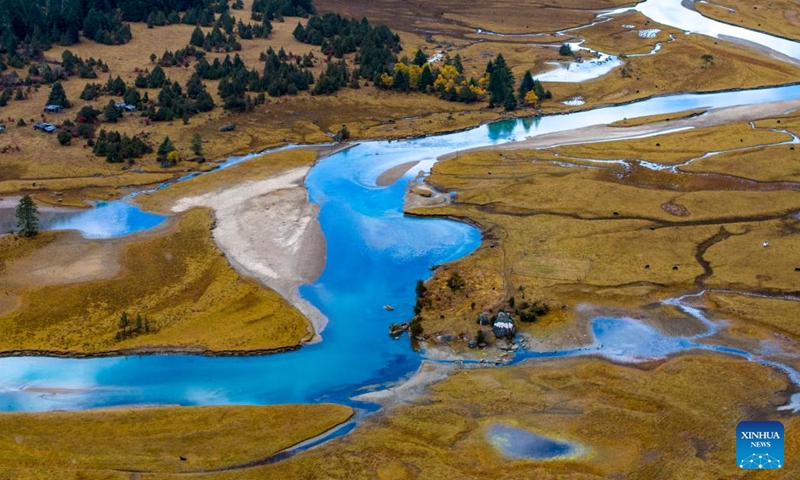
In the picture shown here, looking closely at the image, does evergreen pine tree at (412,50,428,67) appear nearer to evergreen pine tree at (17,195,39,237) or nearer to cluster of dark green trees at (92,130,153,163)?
cluster of dark green trees at (92,130,153,163)

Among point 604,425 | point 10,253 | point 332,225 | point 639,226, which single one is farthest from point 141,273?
point 639,226

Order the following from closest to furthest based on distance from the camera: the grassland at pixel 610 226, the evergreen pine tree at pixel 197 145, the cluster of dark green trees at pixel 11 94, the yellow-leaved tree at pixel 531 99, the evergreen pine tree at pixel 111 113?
the grassland at pixel 610 226 < the evergreen pine tree at pixel 197 145 < the evergreen pine tree at pixel 111 113 < the cluster of dark green trees at pixel 11 94 < the yellow-leaved tree at pixel 531 99

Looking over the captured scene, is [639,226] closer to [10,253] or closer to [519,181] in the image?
[519,181]

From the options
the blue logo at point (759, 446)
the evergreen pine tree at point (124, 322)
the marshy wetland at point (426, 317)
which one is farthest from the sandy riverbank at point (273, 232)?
the blue logo at point (759, 446)

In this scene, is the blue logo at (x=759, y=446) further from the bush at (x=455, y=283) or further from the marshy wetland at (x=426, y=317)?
the bush at (x=455, y=283)

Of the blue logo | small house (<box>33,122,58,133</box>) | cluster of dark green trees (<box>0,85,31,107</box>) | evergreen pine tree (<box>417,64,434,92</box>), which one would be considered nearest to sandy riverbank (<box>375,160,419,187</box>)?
evergreen pine tree (<box>417,64,434,92</box>)

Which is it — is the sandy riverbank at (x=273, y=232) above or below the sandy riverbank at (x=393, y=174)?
below
